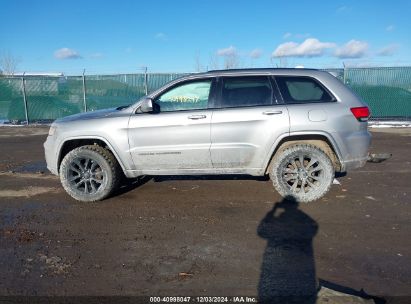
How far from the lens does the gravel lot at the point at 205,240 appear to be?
10.6 ft

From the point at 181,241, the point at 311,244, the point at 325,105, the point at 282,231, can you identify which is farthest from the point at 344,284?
the point at 325,105

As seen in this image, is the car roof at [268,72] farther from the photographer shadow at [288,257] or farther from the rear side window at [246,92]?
the photographer shadow at [288,257]

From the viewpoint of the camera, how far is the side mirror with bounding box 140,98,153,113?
17.2 ft

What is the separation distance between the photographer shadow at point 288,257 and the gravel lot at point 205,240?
0.01 meters

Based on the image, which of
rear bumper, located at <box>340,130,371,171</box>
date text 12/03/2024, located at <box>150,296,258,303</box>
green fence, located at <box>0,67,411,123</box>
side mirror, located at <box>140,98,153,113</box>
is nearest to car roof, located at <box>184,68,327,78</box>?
side mirror, located at <box>140,98,153,113</box>

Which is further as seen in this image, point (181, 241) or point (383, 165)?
point (383, 165)

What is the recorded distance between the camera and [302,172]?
17.6 feet

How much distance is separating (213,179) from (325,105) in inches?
99.4

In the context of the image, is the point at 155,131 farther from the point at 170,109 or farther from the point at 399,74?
A: the point at 399,74

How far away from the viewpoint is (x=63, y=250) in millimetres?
3955

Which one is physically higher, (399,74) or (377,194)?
(399,74)

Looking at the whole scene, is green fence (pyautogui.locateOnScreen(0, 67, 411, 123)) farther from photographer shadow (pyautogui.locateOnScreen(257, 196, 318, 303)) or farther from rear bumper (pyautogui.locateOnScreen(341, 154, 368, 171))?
photographer shadow (pyautogui.locateOnScreen(257, 196, 318, 303))

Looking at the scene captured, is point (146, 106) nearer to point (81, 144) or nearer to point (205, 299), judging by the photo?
point (81, 144)

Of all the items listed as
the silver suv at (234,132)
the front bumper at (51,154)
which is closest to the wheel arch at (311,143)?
the silver suv at (234,132)
